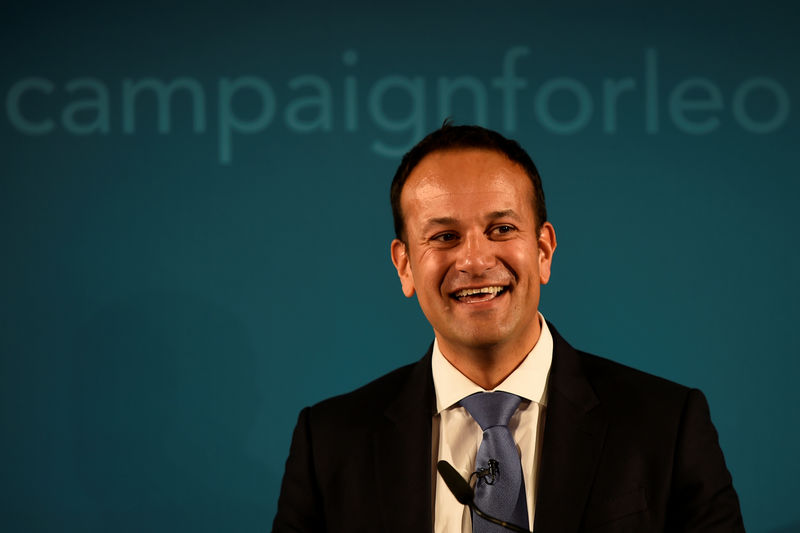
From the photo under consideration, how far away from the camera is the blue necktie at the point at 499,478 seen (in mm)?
1515

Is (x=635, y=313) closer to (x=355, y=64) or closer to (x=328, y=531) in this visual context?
(x=355, y=64)

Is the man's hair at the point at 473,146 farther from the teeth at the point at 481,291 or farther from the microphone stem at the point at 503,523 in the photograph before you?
the microphone stem at the point at 503,523

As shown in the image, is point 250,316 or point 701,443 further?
point 250,316

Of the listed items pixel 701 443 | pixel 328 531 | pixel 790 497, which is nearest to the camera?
pixel 701 443

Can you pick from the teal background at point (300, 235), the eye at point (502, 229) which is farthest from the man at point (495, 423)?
the teal background at point (300, 235)

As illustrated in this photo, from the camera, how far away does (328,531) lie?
164 cm

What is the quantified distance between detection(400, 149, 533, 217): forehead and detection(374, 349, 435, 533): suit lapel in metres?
0.39

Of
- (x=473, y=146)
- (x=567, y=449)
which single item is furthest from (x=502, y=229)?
(x=567, y=449)

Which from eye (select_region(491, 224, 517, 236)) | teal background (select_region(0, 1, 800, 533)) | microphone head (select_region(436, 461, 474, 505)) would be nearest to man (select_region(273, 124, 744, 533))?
eye (select_region(491, 224, 517, 236))

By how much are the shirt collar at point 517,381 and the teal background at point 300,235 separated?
1139mm

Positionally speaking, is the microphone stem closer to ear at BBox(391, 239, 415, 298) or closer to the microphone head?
the microphone head

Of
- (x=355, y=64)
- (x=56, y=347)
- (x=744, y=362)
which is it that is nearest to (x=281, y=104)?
(x=355, y=64)

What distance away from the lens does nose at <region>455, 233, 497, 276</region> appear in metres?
1.56

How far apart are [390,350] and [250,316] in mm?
500
